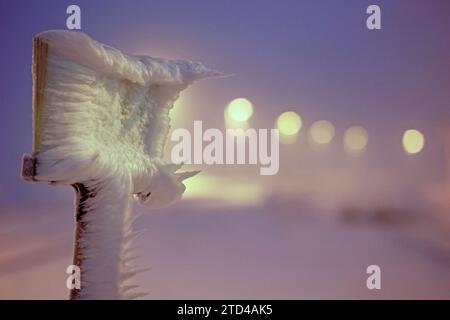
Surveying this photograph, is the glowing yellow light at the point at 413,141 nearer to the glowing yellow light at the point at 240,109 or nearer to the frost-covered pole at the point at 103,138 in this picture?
the glowing yellow light at the point at 240,109

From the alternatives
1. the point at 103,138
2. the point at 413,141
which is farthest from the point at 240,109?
the point at 103,138

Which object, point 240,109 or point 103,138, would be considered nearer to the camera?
point 103,138

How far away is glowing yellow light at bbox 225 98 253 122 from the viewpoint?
211 cm

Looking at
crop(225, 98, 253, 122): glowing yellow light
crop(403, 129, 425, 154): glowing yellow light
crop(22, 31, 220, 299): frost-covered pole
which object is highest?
crop(225, 98, 253, 122): glowing yellow light

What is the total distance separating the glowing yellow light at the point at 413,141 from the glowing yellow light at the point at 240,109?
70cm

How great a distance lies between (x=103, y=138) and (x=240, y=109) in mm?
1439

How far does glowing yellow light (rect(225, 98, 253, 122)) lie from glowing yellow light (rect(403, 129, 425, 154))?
0.70 metres

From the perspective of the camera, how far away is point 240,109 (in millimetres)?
2176

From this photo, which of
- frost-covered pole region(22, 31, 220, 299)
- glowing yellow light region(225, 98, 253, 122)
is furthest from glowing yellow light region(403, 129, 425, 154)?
frost-covered pole region(22, 31, 220, 299)

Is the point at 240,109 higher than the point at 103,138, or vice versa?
the point at 240,109

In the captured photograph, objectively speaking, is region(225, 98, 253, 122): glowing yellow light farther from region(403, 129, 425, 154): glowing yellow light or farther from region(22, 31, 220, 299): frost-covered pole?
region(22, 31, 220, 299): frost-covered pole

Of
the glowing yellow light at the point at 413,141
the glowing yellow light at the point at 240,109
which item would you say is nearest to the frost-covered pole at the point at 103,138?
the glowing yellow light at the point at 240,109

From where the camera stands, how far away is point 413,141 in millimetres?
2258

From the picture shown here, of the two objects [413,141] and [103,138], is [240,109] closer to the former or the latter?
[413,141]
